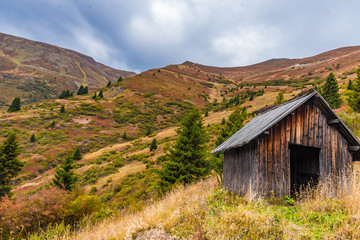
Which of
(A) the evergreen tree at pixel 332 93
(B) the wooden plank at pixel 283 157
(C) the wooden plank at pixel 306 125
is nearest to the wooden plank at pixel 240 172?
(B) the wooden plank at pixel 283 157

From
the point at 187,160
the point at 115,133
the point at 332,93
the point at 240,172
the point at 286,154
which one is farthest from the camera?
the point at 115,133

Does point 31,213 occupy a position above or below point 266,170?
below

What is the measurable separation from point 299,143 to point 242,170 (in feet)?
8.34

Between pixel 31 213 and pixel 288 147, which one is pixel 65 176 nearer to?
pixel 31 213

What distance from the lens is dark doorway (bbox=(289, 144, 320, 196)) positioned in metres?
9.31

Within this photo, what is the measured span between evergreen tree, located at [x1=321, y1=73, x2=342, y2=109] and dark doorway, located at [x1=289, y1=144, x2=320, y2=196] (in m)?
31.2

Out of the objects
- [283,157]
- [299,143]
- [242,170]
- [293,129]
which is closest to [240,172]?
[242,170]

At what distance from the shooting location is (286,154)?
742cm

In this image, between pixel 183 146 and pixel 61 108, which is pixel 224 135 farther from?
pixel 61 108

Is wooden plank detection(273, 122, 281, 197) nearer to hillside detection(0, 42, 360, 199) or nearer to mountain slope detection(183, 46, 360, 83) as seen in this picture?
hillside detection(0, 42, 360, 199)

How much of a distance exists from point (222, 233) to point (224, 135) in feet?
50.9

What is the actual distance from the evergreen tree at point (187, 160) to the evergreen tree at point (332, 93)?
106ft

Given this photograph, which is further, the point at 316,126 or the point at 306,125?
the point at 316,126

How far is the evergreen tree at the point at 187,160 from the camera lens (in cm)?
1391
